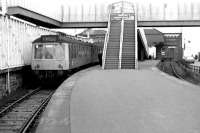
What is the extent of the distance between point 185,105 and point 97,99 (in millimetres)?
2758

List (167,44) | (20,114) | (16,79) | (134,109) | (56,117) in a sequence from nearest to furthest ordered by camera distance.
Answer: (56,117), (134,109), (20,114), (16,79), (167,44)

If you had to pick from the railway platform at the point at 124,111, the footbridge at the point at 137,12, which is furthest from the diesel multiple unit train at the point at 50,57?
the footbridge at the point at 137,12

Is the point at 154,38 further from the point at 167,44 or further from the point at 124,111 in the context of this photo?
the point at 124,111

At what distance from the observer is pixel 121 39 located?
27328 millimetres

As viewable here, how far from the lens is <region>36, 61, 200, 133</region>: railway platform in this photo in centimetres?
691

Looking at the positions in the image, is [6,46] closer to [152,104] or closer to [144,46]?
[152,104]

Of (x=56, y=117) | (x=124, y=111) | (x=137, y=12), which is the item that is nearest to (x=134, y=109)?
(x=124, y=111)

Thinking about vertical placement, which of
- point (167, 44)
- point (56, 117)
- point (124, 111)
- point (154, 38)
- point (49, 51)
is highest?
point (154, 38)

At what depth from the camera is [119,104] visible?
9305mm

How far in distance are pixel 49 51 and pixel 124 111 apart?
404 inches

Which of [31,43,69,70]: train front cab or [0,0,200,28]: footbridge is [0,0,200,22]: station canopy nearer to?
[0,0,200,28]: footbridge

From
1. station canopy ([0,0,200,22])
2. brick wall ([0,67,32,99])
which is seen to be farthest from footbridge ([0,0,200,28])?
brick wall ([0,67,32,99])

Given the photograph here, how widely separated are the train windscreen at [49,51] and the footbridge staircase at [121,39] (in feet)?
22.0

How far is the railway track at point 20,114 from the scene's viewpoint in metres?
8.93
